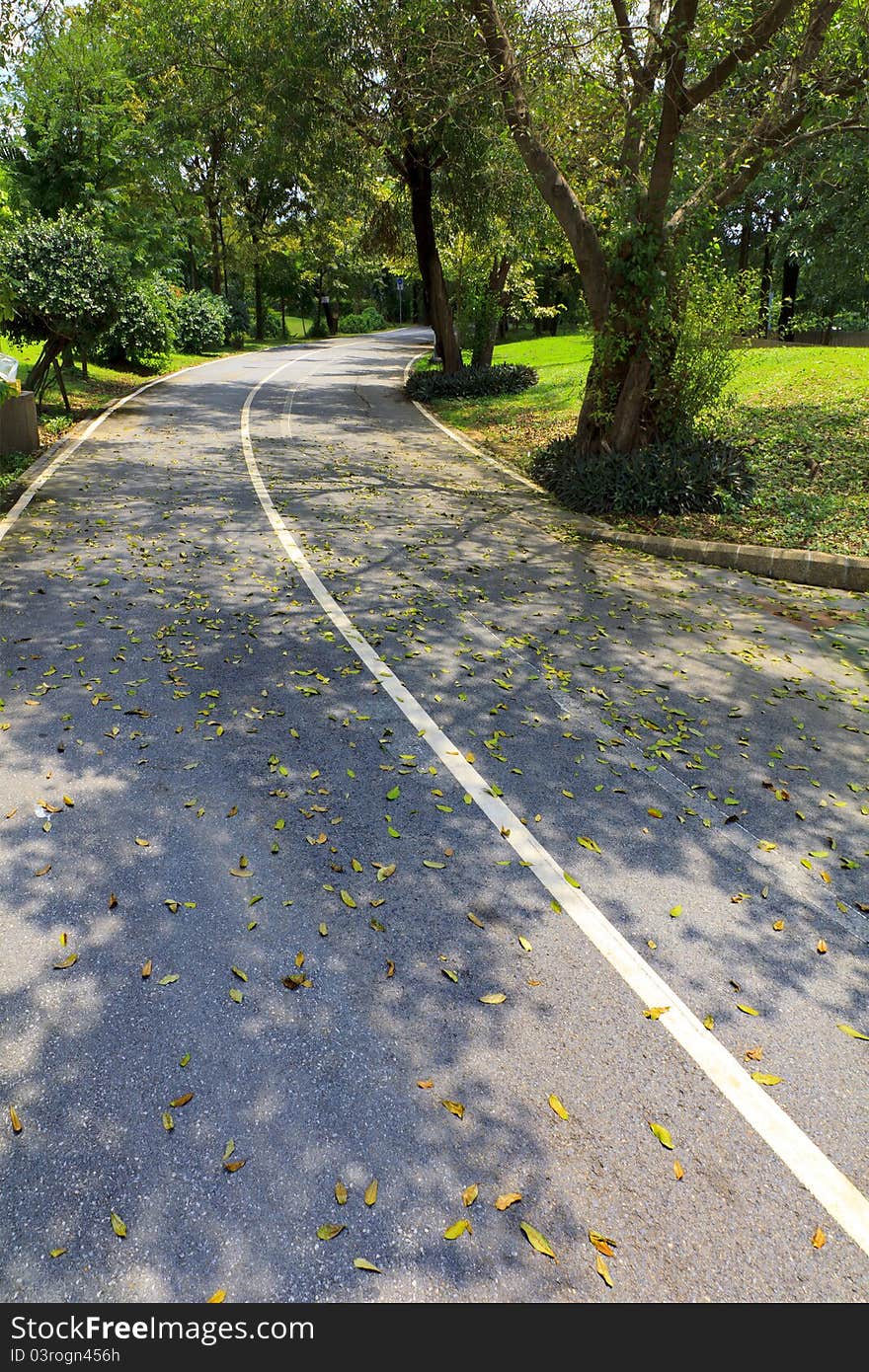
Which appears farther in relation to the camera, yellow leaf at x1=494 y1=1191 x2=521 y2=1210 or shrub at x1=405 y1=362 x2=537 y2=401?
shrub at x1=405 y1=362 x2=537 y2=401

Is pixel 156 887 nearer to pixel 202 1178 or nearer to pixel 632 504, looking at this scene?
pixel 202 1178

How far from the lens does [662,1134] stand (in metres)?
2.85

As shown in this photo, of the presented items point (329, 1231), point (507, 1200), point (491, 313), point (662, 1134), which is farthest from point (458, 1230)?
point (491, 313)

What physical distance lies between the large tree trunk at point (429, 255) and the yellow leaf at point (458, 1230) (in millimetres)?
22355

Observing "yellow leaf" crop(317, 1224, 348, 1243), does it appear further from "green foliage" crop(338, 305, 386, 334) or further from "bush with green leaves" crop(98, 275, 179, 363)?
"green foliage" crop(338, 305, 386, 334)

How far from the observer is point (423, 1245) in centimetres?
248

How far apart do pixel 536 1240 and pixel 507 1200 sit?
144 millimetres

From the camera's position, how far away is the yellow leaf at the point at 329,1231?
8.16 feet

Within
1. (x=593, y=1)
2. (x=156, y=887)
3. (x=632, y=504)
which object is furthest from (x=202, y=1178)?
(x=593, y=1)

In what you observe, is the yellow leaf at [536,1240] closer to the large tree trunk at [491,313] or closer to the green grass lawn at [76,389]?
the green grass lawn at [76,389]

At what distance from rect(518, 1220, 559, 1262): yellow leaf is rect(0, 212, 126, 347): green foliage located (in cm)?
1753

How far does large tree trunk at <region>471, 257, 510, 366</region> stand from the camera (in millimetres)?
23375

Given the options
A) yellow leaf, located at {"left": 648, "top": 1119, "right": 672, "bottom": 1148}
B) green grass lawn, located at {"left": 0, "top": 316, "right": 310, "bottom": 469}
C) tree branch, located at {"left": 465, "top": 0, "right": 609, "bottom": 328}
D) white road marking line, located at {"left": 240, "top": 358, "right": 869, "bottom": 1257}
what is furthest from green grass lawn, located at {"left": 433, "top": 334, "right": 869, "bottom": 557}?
yellow leaf, located at {"left": 648, "top": 1119, "right": 672, "bottom": 1148}

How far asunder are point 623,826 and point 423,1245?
247 cm
